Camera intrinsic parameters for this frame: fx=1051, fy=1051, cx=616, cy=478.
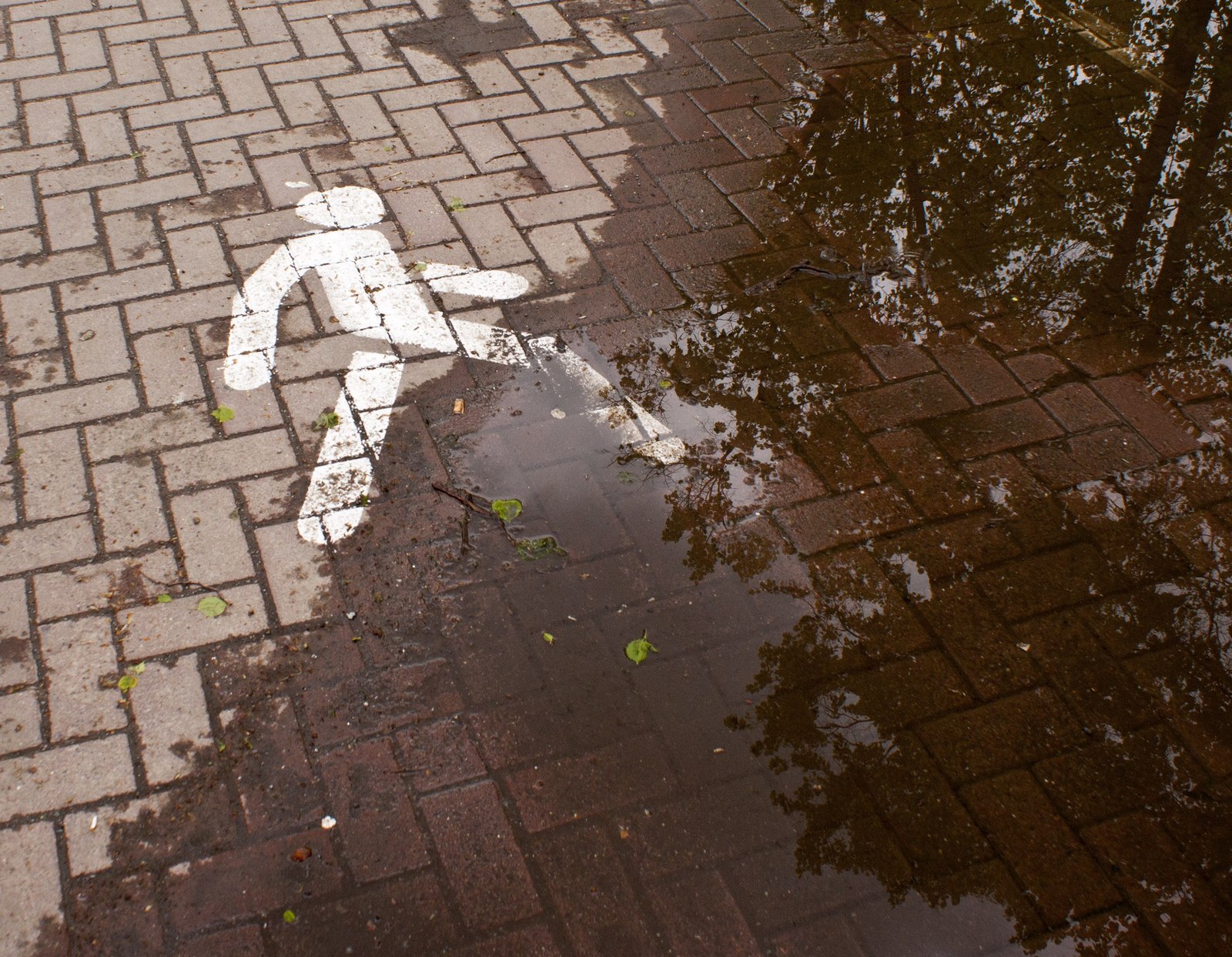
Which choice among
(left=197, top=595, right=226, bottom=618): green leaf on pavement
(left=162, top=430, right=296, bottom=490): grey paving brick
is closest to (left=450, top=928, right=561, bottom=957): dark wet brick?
(left=197, top=595, right=226, bottom=618): green leaf on pavement

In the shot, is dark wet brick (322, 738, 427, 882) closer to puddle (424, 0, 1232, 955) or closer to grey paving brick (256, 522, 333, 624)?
puddle (424, 0, 1232, 955)

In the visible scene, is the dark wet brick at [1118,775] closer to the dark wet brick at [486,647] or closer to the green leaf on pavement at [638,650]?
the green leaf on pavement at [638,650]

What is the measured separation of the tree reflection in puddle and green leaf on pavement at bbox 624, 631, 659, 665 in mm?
311

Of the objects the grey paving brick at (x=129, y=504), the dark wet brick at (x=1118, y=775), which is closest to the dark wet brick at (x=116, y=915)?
the grey paving brick at (x=129, y=504)

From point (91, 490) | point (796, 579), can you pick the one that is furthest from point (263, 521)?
point (796, 579)

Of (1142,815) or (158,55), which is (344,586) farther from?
(158,55)

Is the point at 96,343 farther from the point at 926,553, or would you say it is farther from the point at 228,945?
the point at 926,553

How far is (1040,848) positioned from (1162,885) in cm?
31

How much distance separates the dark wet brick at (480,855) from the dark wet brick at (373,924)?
2.7 inches

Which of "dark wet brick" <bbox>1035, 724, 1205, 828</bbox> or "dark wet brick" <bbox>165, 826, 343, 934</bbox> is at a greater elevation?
"dark wet brick" <bbox>165, 826, 343, 934</bbox>

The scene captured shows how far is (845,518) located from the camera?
3.53 meters

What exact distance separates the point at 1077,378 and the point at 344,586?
2826mm

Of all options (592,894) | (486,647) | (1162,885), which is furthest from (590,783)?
(1162,885)

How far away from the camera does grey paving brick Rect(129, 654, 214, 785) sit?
2.83m
